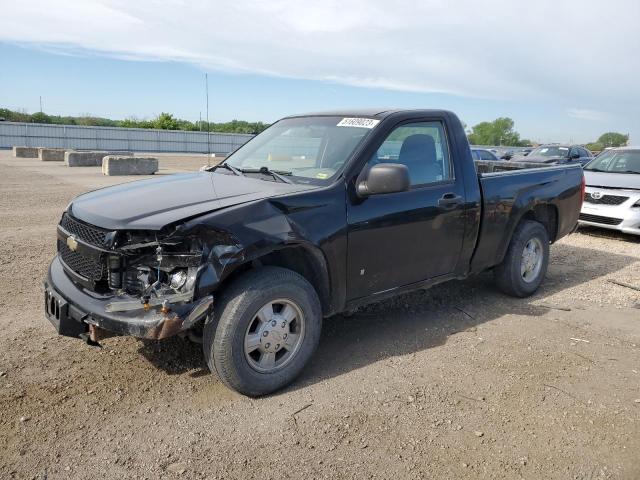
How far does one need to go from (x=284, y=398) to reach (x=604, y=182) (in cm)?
833

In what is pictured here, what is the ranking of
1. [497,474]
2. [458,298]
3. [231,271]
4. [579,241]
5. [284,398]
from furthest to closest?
[579,241], [458,298], [284,398], [231,271], [497,474]

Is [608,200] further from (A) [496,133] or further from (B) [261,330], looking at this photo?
(A) [496,133]

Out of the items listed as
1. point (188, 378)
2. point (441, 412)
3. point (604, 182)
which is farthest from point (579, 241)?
point (188, 378)

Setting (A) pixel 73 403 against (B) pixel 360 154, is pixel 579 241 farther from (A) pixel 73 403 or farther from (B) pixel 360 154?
(A) pixel 73 403

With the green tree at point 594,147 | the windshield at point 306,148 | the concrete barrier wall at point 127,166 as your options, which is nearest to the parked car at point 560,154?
the concrete barrier wall at point 127,166

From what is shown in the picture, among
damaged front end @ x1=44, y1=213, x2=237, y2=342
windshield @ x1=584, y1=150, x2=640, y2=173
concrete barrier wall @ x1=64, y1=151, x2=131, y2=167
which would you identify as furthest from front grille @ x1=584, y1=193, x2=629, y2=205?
concrete barrier wall @ x1=64, y1=151, x2=131, y2=167

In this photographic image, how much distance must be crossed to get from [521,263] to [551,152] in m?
16.6

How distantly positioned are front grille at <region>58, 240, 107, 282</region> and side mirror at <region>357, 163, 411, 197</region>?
1.84 metres

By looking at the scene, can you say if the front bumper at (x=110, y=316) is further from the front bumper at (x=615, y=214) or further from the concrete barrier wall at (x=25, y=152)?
the concrete barrier wall at (x=25, y=152)

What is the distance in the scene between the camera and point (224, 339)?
3244 mm

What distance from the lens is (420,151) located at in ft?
14.9

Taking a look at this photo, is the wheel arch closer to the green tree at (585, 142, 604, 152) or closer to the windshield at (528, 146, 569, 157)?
→ the windshield at (528, 146, 569, 157)

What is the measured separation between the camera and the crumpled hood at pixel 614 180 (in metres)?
9.27

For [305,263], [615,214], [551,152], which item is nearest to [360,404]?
[305,263]
